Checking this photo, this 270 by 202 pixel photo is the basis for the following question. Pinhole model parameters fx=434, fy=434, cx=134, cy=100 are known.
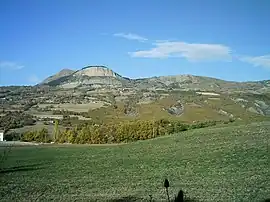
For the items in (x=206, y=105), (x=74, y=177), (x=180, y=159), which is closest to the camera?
(x=74, y=177)

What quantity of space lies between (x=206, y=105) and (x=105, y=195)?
515 ft

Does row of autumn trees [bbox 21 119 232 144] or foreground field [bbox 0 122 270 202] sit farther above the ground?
foreground field [bbox 0 122 270 202]

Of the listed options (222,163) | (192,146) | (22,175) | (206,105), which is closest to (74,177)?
(22,175)

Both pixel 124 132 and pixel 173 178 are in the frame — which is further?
pixel 124 132

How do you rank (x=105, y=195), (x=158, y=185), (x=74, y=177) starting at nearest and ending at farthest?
(x=105, y=195), (x=158, y=185), (x=74, y=177)

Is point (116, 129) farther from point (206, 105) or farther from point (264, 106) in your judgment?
point (264, 106)

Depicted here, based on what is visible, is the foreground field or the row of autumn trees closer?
the foreground field

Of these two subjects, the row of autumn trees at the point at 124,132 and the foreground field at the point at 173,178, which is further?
the row of autumn trees at the point at 124,132

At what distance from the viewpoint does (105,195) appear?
26094 mm

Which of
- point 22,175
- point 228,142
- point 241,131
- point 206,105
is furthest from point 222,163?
point 206,105

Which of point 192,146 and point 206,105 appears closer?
point 192,146

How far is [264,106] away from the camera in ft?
627

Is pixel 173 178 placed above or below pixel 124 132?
above

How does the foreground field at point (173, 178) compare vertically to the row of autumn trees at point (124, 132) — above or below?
above
